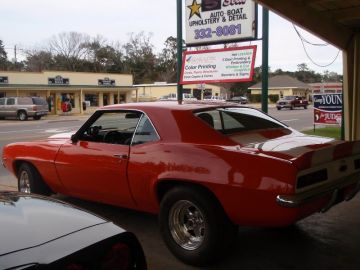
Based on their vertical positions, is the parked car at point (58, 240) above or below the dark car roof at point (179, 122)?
below

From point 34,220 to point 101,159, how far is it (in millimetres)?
2679

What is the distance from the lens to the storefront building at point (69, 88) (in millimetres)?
41094

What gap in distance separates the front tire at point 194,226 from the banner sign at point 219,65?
6660mm

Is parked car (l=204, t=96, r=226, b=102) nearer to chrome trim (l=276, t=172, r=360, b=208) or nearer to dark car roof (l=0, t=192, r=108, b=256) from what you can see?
chrome trim (l=276, t=172, r=360, b=208)

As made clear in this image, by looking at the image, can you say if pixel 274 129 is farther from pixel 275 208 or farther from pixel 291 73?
pixel 291 73

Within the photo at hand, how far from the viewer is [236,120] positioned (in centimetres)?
522

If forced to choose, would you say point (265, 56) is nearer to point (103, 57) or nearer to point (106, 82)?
point (106, 82)

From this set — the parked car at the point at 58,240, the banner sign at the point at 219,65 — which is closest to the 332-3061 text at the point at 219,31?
the banner sign at the point at 219,65

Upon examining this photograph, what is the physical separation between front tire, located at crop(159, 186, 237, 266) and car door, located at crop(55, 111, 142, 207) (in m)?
0.66

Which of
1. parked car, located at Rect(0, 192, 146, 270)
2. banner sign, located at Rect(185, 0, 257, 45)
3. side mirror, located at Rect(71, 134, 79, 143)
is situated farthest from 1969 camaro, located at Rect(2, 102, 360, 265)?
banner sign, located at Rect(185, 0, 257, 45)

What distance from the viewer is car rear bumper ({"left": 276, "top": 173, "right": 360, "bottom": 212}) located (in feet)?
12.6

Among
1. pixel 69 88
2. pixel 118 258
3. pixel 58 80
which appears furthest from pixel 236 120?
pixel 69 88

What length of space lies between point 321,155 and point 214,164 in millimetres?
984

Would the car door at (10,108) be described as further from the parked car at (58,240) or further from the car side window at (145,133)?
the parked car at (58,240)
